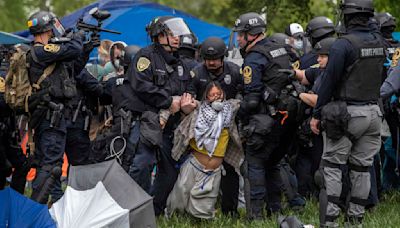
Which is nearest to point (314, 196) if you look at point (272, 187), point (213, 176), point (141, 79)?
point (272, 187)

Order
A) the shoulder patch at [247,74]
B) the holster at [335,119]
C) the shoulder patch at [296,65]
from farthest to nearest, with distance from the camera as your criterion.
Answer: the shoulder patch at [296,65] < the shoulder patch at [247,74] < the holster at [335,119]

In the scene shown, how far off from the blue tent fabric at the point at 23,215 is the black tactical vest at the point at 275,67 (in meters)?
3.06

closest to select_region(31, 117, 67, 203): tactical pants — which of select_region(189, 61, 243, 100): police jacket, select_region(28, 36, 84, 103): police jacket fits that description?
select_region(28, 36, 84, 103): police jacket

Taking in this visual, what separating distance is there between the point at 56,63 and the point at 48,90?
30cm

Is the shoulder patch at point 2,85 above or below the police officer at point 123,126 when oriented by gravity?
above

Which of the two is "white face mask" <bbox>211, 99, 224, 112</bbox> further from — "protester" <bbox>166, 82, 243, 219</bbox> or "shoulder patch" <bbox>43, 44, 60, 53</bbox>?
"shoulder patch" <bbox>43, 44, 60, 53</bbox>

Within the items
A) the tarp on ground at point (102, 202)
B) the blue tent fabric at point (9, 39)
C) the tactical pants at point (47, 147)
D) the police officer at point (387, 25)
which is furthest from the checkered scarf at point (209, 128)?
the blue tent fabric at point (9, 39)

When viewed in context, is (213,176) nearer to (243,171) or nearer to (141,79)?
(243,171)

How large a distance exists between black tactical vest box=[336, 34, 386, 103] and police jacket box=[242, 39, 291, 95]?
0.99m

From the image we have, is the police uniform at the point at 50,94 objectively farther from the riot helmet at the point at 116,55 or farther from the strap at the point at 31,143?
the riot helmet at the point at 116,55

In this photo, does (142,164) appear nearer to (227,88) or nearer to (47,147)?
(47,147)

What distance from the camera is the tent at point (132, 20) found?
51.5ft

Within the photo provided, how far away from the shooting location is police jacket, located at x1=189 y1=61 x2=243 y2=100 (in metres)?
9.71

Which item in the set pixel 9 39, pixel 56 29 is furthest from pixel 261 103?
pixel 9 39
